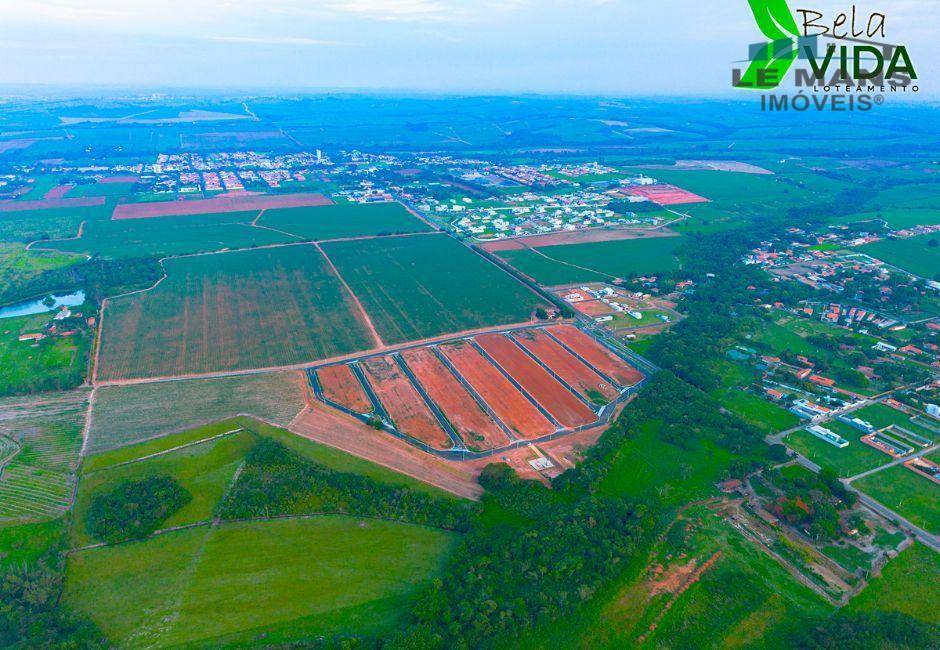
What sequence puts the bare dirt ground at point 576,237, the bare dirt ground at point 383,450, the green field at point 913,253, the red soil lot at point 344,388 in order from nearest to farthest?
the bare dirt ground at point 383,450 → the red soil lot at point 344,388 → the green field at point 913,253 → the bare dirt ground at point 576,237

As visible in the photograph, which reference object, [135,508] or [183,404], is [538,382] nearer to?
[183,404]

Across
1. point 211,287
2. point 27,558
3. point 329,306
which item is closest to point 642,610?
point 27,558

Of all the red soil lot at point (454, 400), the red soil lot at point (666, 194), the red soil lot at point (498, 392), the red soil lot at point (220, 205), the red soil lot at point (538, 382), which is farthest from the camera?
the red soil lot at point (666, 194)

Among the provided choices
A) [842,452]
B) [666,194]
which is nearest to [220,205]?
[666,194]

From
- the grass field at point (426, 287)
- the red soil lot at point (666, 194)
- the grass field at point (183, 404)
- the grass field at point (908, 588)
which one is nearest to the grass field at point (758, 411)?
the grass field at point (908, 588)

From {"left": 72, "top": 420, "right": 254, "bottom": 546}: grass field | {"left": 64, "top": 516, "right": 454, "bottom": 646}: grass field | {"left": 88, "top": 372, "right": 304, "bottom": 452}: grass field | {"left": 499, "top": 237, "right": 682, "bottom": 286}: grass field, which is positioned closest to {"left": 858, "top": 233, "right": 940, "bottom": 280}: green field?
{"left": 499, "top": 237, "right": 682, "bottom": 286}: grass field

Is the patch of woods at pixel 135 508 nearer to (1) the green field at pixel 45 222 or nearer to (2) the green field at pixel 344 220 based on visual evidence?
(2) the green field at pixel 344 220
